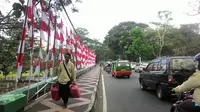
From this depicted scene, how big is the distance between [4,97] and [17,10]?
369 cm

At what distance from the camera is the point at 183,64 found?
818 centimetres

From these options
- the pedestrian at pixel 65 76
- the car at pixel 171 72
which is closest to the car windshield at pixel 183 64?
the car at pixel 171 72

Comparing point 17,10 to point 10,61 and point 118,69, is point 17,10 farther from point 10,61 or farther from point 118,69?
point 118,69

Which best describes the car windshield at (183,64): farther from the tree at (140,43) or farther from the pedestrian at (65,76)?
the tree at (140,43)

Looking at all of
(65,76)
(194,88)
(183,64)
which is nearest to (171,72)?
(183,64)

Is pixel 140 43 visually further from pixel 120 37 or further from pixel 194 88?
pixel 194 88

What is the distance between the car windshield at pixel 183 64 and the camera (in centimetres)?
805

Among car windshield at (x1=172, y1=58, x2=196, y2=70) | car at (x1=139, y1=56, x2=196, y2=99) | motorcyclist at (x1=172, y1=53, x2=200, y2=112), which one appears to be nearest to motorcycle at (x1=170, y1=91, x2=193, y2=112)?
motorcyclist at (x1=172, y1=53, x2=200, y2=112)

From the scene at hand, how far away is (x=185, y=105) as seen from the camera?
11.1 feet

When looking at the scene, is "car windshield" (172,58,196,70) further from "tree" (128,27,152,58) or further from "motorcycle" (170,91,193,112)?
"tree" (128,27,152,58)

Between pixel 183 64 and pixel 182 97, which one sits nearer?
pixel 182 97

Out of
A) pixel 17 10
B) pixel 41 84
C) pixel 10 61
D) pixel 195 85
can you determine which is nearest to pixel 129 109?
pixel 41 84

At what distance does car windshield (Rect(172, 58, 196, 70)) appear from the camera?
8047 millimetres

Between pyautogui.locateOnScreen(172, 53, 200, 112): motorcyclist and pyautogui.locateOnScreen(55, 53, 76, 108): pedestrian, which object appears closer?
pyautogui.locateOnScreen(172, 53, 200, 112): motorcyclist
